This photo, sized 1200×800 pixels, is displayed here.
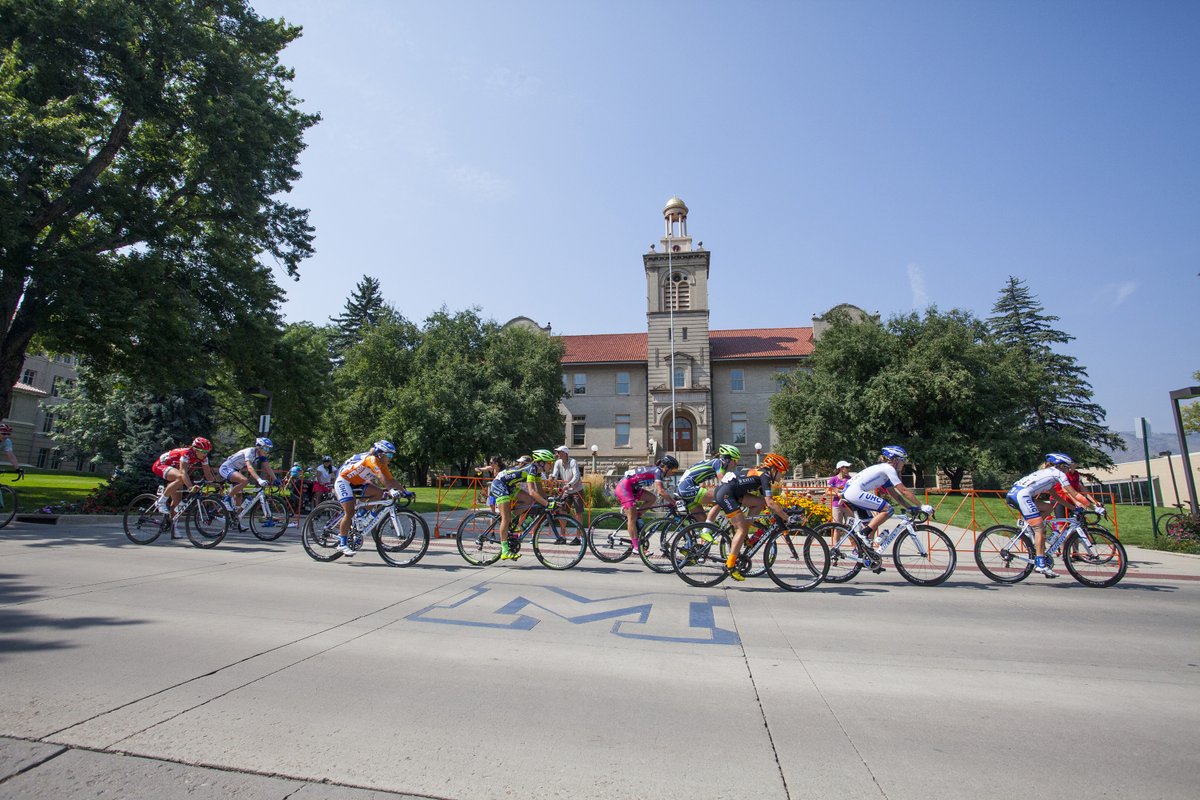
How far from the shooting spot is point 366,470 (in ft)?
33.4

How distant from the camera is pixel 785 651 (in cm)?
562

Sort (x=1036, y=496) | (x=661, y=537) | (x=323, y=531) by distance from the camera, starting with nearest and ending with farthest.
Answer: (x=1036, y=496) → (x=661, y=537) → (x=323, y=531)

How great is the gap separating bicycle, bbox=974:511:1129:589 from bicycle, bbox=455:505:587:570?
643 centimetres

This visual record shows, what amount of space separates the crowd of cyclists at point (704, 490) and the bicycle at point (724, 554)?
0.19 m

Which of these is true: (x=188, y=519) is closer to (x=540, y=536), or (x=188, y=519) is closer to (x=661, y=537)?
(x=540, y=536)

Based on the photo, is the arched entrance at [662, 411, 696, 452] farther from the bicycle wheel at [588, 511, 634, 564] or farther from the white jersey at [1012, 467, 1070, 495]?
the white jersey at [1012, 467, 1070, 495]

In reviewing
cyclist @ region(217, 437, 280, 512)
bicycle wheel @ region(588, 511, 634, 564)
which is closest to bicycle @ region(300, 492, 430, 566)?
cyclist @ region(217, 437, 280, 512)

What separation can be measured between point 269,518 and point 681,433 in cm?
4152

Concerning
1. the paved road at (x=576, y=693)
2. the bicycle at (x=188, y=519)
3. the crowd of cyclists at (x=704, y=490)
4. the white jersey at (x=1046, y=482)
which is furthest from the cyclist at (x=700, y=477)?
the bicycle at (x=188, y=519)

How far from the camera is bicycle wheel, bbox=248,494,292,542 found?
43.9 feet

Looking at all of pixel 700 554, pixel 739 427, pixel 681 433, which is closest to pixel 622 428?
pixel 681 433

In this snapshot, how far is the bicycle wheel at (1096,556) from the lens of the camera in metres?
9.47

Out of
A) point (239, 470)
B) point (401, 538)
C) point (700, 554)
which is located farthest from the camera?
point (239, 470)

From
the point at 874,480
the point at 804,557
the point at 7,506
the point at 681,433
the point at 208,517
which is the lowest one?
the point at 804,557
